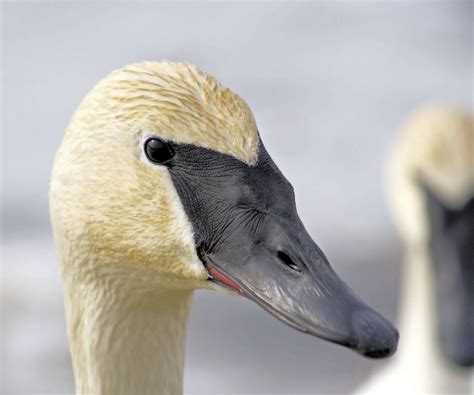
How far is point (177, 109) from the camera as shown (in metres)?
2.11

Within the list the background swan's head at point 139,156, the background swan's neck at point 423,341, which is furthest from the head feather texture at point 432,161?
the background swan's head at point 139,156

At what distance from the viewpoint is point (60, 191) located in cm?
222

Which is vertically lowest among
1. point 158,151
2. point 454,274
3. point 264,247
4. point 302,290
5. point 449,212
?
point 302,290

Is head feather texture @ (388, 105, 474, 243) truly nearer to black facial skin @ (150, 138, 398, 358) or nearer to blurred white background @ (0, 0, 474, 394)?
blurred white background @ (0, 0, 474, 394)

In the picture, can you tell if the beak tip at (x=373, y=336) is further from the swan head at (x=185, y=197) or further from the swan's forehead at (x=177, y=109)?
the swan's forehead at (x=177, y=109)

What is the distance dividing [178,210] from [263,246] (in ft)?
0.68

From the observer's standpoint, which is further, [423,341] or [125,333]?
[423,341]

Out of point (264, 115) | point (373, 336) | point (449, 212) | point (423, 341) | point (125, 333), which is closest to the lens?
point (373, 336)

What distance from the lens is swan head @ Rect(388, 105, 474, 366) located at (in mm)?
5102

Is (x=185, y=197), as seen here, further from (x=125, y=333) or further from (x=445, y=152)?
(x=445, y=152)

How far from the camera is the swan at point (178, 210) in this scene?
6.67 ft

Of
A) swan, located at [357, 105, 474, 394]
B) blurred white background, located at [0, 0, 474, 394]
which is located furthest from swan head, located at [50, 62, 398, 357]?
blurred white background, located at [0, 0, 474, 394]

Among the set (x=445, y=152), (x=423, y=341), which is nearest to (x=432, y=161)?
(x=445, y=152)

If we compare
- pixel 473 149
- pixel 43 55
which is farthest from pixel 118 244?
pixel 43 55
